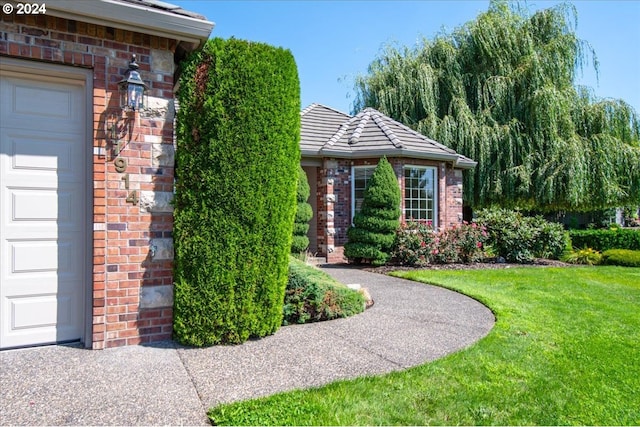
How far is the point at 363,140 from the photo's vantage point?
11.4 metres

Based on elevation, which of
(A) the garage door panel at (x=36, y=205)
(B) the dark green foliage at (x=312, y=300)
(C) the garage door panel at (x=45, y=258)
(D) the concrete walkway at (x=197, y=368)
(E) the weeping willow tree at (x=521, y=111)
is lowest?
(D) the concrete walkway at (x=197, y=368)

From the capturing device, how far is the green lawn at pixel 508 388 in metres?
2.58

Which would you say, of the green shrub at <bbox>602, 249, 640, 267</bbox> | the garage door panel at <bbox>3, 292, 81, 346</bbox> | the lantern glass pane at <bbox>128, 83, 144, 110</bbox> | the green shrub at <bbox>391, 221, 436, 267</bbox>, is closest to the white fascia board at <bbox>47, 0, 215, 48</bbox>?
the lantern glass pane at <bbox>128, 83, 144, 110</bbox>

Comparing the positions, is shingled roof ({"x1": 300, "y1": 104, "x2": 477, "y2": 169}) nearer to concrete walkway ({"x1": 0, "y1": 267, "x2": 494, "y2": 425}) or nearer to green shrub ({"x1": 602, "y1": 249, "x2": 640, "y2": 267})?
green shrub ({"x1": 602, "y1": 249, "x2": 640, "y2": 267})

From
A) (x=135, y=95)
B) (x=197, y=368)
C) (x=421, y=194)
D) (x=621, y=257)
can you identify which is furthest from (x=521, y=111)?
(x=197, y=368)

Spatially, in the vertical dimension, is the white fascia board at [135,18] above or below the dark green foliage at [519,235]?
above

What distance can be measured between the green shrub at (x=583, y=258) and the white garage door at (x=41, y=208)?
42.8ft

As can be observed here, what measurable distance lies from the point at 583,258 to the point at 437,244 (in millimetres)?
5182

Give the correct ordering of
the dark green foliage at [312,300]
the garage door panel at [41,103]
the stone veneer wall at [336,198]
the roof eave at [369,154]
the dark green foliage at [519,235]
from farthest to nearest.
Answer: the dark green foliage at [519,235] → the stone veneer wall at [336,198] → the roof eave at [369,154] → the dark green foliage at [312,300] → the garage door panel at [41,103]

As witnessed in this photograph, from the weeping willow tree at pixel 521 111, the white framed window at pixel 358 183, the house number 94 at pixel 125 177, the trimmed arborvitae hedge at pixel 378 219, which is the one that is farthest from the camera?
the weeping willow tree at pixel 521 111

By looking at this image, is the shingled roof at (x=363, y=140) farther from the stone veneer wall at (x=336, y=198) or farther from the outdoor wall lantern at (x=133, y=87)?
the outdoor wall lantern at (x=133, y=87)

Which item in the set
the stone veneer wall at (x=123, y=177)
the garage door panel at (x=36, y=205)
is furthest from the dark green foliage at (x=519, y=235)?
the garage door panel at (x=36, y=205)

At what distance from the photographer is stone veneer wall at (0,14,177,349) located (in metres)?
3.62

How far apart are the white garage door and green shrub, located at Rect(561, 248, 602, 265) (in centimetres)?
1305
